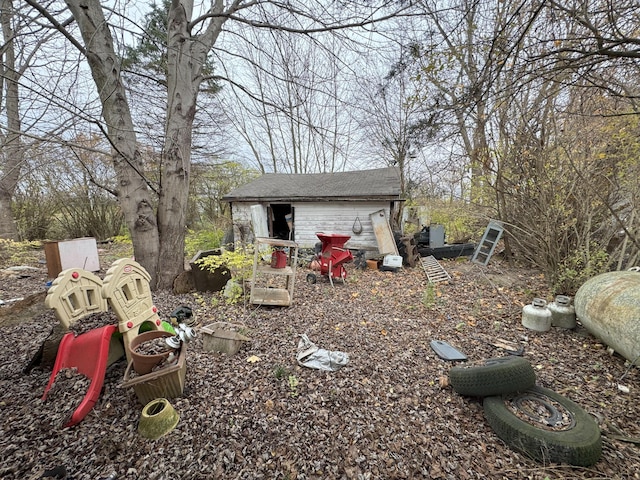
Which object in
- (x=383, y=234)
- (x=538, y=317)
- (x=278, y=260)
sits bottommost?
(x=538, y=317)

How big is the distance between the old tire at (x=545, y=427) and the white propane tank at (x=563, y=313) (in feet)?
6.14

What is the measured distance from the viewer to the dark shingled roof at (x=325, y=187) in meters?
8.26

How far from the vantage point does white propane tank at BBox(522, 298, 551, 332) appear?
344 cm

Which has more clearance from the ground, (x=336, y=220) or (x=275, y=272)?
(x=336, y=220)

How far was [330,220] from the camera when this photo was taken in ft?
29.0

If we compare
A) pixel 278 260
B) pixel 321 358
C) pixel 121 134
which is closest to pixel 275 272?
pixel 278 260

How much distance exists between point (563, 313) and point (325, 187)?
7532mm

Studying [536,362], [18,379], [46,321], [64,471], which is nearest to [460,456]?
→ [536,362]

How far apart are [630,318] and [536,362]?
94cm

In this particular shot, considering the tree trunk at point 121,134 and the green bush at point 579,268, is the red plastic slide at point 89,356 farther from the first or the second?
the green bush at point 579,268

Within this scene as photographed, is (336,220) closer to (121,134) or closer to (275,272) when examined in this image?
(275,272)

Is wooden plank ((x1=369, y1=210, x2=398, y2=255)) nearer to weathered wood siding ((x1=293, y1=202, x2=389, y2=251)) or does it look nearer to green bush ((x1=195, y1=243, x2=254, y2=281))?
weathered wood siding ((x1=293, y1=202, x2=389, y2=251))

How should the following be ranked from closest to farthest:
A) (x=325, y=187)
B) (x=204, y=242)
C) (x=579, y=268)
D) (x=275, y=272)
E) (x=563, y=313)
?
(x=563, y=313) < (x=579, y=268) < (x=275, y=272) < (x=325, y=187) < (x=204, y=242)

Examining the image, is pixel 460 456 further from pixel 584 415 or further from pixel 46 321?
pixel 46 321
